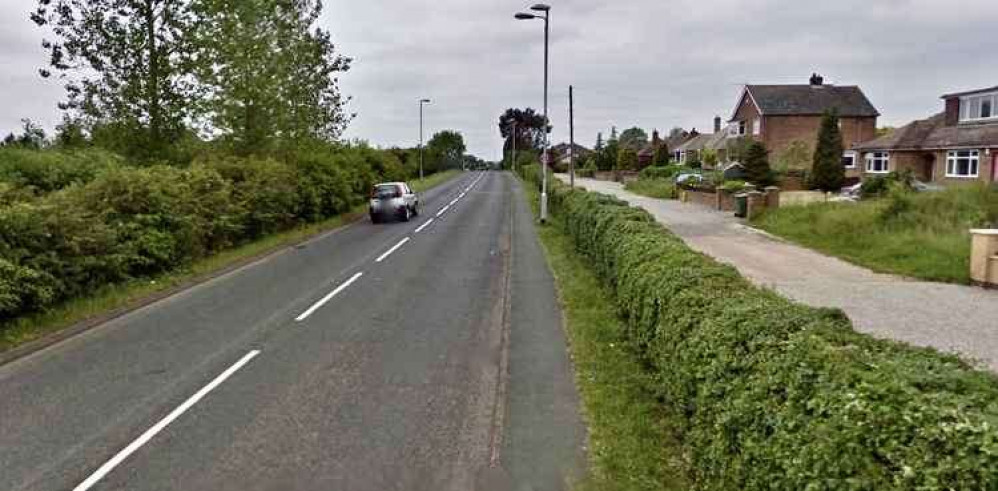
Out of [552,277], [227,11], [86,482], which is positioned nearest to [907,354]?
[86,482]

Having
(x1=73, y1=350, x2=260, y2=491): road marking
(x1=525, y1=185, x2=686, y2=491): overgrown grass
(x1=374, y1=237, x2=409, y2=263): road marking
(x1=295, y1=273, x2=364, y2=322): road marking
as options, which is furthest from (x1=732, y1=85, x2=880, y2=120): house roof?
(x1=73, y1=350, x2=260, y2=491): road marking

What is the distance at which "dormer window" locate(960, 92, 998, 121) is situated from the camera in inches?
1344

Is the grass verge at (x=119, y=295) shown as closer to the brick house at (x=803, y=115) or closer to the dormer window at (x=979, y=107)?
the dormer window at (x=979, y=107)

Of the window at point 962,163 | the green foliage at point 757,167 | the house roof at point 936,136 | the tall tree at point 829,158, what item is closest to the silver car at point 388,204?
the green foliage at point 757,167

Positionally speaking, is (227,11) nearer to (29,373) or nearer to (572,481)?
(29,373)

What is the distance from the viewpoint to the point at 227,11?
73.4ft

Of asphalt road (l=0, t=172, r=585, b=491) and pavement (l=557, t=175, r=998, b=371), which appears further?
pavement (l=557, t=175, r=998, b=371)

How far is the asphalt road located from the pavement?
311cm

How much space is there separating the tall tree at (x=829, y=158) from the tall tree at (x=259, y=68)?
27.4 m

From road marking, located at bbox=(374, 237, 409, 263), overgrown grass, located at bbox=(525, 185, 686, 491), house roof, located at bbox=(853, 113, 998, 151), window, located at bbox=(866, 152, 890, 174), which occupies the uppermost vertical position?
house roof, located at bbox=(853, 113, 998, 151)

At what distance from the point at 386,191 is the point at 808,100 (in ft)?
137

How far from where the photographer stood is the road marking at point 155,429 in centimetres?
505

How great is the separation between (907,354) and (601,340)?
506cm

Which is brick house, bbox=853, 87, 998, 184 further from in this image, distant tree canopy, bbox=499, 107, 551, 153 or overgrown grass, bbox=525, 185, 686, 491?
distant tree canopy, bbox=499, 107, 551, 153
